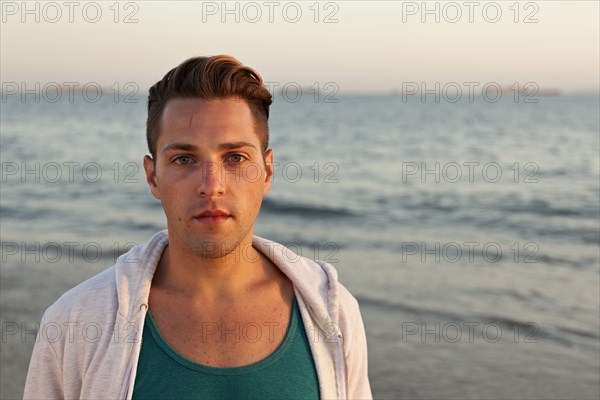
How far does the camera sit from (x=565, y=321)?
891cm

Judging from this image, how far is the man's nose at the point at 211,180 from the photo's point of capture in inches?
111

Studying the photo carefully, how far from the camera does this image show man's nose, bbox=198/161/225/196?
2828mm

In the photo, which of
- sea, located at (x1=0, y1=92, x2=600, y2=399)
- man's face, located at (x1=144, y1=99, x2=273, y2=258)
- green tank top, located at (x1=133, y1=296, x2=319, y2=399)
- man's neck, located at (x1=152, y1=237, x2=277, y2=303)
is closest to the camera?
green tank top, located at (x1=133, y1=296, x2=319, y2=399)

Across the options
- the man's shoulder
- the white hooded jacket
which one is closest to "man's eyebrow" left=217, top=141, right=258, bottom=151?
the white hooded jacket

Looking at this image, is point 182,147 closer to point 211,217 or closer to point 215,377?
point 211,217

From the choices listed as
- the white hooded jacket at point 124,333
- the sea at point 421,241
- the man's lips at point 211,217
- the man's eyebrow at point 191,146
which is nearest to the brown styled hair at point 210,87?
the man's eyebrow at point 191,146

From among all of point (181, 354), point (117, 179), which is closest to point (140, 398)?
point (181, 354)

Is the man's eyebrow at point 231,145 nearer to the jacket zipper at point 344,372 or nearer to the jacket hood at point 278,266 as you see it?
the jacket hood at point 278,266

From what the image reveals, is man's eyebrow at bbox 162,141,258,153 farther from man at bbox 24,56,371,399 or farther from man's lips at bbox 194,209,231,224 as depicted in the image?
man's lips at bbox 194,209,231,224

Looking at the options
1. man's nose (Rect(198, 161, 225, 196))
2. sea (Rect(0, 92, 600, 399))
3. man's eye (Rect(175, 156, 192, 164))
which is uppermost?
man's eye (Rect(175, 156, 192, 164))

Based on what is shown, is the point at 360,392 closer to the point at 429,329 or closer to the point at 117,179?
the point at 429,329

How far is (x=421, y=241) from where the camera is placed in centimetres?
1377

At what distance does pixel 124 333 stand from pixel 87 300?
19 centimetres

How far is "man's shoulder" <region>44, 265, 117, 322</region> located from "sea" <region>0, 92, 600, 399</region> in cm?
442
